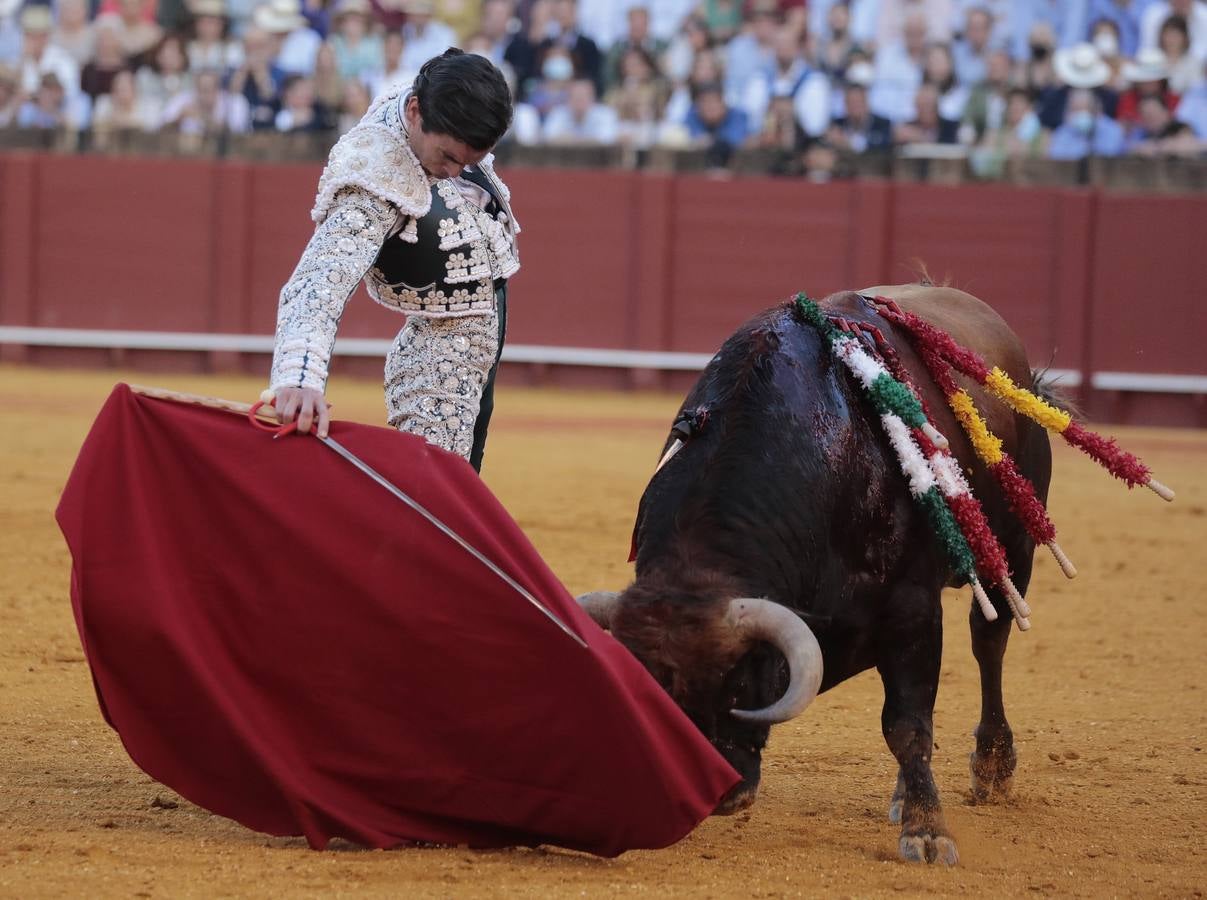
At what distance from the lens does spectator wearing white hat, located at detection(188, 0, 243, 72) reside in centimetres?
1113

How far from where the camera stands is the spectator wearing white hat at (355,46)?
1078 centimetres

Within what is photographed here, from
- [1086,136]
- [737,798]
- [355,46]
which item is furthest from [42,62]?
[737,798]

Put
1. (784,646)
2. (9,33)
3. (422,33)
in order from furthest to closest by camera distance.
Answer: 1. (9,33)
2. (422,33)
3. (784,646)

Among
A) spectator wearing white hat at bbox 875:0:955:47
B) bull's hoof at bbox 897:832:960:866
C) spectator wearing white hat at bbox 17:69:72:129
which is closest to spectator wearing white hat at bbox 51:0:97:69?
spectator wearing white hat at bbox 17:69:72:129

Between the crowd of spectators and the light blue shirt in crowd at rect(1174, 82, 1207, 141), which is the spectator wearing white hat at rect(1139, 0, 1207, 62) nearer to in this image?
the crowd of spectators

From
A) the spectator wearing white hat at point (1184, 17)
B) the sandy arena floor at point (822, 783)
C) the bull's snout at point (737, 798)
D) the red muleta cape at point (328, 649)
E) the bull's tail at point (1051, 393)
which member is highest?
the spectator wearing white hat at point (1184, 17)

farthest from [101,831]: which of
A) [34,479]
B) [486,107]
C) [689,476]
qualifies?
[34,479]

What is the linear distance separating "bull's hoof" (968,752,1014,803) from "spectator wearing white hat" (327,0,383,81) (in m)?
8.13

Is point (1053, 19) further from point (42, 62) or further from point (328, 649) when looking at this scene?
point (328, 649)

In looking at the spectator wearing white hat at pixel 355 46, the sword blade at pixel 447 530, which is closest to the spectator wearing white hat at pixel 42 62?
the spectator wearing white hat at pixel 355 46

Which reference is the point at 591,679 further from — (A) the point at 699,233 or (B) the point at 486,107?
(A) the point at 699,233

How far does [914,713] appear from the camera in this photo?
9.92 ft

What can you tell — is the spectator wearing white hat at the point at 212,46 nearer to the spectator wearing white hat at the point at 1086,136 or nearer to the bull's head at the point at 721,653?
the spectator wearing white hat at the point at 1086,136

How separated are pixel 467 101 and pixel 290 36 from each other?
29.0ft
